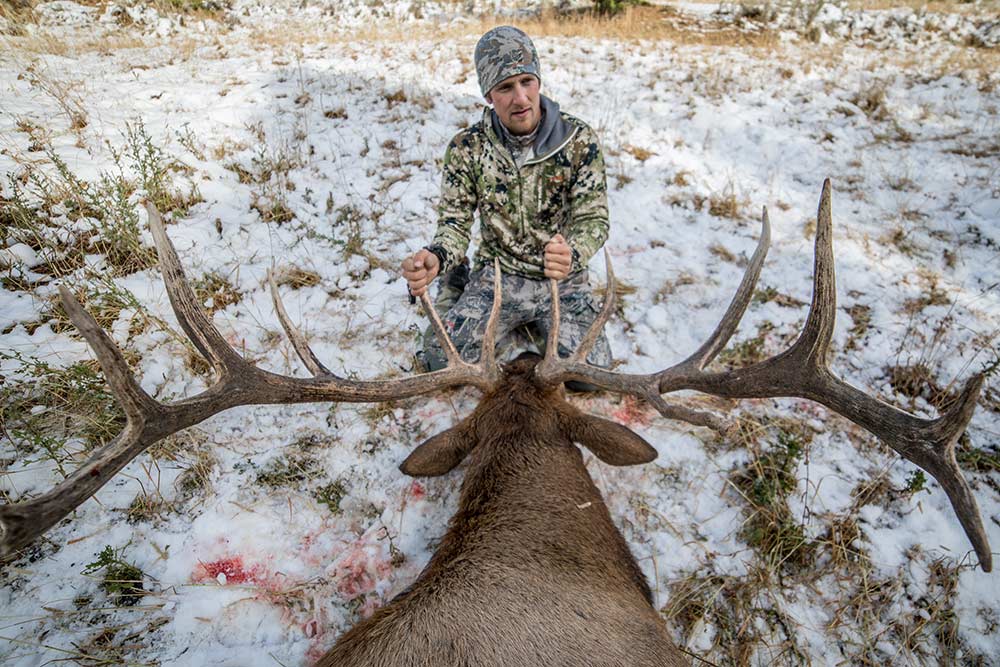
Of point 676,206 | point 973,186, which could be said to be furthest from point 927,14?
point 676,206

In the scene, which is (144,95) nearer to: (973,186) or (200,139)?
(200,139)

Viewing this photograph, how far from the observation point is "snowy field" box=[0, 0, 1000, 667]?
2.42 m

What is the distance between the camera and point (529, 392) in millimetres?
2688

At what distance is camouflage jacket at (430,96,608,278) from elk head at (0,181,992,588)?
0.73m

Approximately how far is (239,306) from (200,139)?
283 cm

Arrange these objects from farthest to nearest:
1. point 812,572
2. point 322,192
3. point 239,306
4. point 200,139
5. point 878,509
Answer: point 200,139, point 322,192, point 239,306, point 878,509, point 812,572

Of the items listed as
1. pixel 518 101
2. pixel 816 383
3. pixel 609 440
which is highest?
pixel 518 101

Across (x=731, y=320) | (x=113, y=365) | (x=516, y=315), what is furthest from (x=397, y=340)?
(x=731, y=320)

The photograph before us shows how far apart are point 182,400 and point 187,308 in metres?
0.37

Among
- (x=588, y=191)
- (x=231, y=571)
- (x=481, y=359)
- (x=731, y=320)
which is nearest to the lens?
(x=731, y=320)

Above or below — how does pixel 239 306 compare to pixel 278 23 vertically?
below

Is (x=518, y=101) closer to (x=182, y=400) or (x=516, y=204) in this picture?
(x=516, y=204)

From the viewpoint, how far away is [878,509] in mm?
2777

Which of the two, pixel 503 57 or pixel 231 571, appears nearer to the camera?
pixel 231 571
